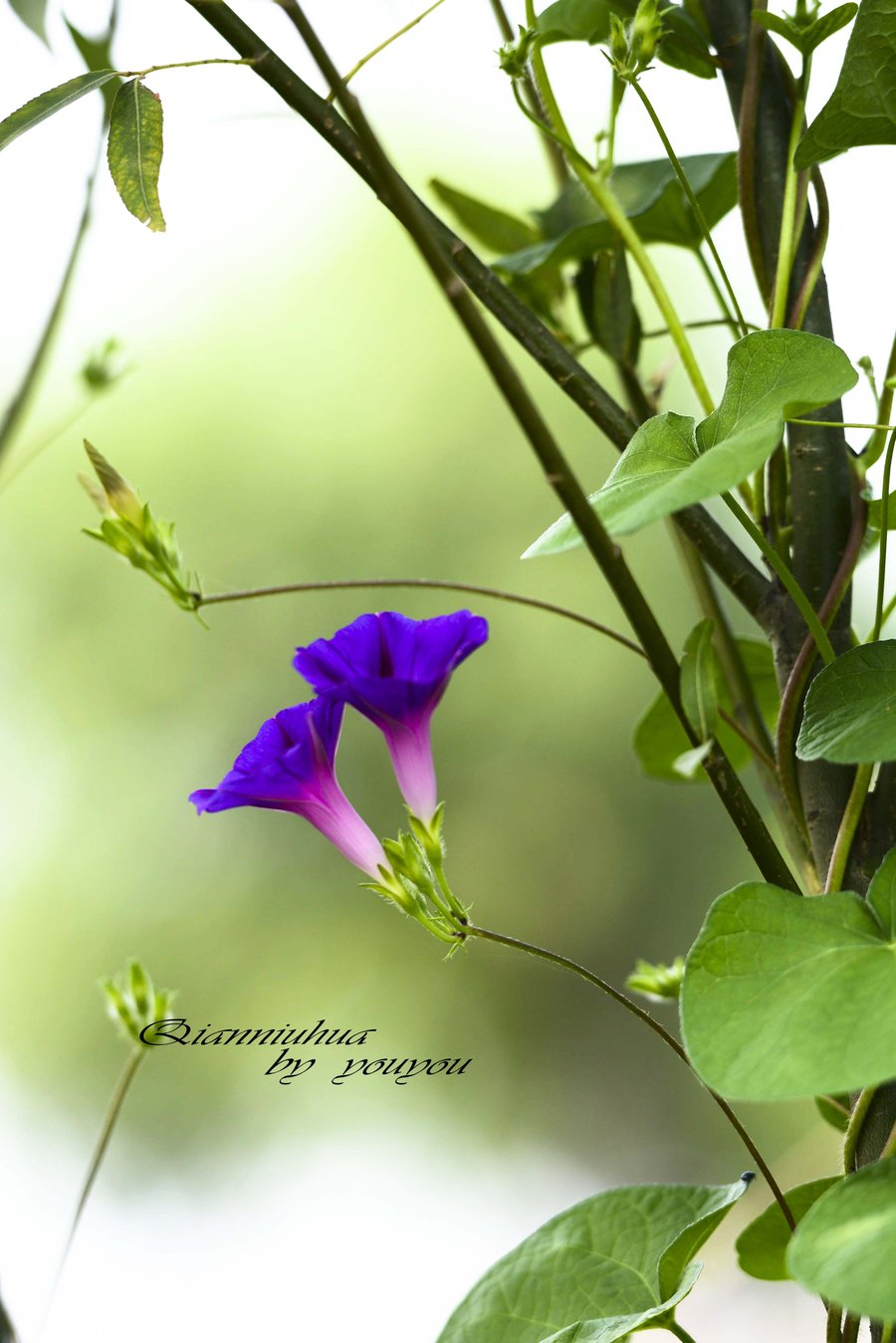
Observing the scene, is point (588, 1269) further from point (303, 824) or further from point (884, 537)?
point (303, 824)

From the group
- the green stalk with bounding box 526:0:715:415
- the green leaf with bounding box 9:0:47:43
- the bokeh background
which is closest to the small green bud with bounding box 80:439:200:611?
the green stalk with bounding box 526:0:715:415

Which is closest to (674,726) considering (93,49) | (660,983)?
(660,983)

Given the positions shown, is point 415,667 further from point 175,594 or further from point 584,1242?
point 584,1242

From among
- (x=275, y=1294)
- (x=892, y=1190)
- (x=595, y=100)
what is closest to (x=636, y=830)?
(x=275, y=1294)

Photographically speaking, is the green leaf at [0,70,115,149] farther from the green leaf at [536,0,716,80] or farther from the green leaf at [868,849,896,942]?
the green leaf at [868,849,896,942]

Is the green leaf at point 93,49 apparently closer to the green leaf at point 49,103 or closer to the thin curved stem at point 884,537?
the green leaf at point 49,103

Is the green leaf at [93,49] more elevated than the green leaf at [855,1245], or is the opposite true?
the green leaf at [93,49]

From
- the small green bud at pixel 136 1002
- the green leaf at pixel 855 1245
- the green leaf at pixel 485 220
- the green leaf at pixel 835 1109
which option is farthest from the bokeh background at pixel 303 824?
the green leaf at pixel 855 1245
